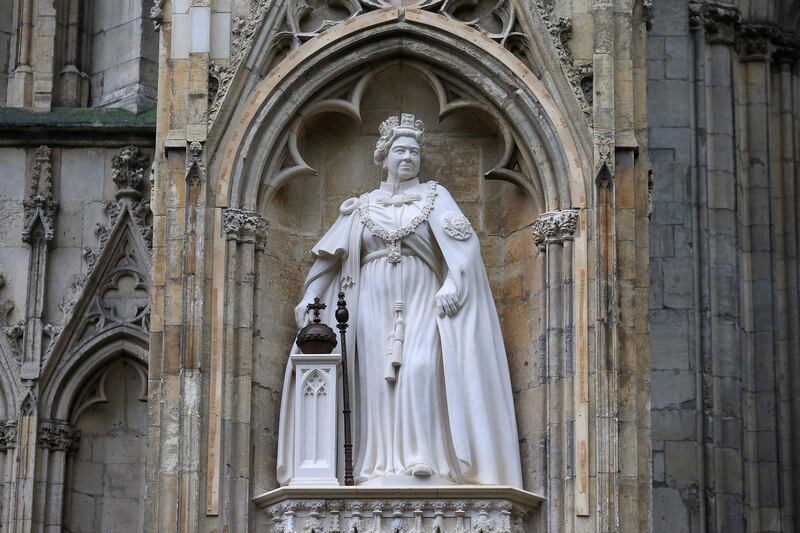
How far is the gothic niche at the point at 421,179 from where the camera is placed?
2089 centimetres

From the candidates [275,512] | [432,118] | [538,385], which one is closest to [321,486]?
[275,512]

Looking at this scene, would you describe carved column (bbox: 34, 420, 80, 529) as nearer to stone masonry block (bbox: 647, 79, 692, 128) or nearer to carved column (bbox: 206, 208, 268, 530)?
carved column (bbox: 206, 208, 268, 530)

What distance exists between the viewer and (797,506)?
23.5 meters

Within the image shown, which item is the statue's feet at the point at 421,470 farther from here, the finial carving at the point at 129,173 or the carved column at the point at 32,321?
the finial carving at the point at 129,173

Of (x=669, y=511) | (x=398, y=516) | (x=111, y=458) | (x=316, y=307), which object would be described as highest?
(x=316, y=307)

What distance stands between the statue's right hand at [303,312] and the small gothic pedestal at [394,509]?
53.3 inches

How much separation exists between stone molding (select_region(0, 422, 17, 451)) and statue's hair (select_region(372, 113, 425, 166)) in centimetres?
367

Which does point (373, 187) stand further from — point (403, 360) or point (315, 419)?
point (315, 419)

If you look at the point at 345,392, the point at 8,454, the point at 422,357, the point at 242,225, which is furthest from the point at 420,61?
the point at 8,454

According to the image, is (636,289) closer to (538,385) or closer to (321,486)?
(538,385)

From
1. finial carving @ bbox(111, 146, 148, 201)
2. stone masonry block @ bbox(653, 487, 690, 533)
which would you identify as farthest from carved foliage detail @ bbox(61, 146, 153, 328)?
stone masonry block @ bbox(653, 487, 690, 533)

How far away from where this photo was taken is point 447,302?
20.7 m

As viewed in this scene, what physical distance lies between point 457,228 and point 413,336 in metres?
0.88

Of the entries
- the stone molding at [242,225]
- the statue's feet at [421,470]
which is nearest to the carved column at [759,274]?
the statue's feet at [421,470]
